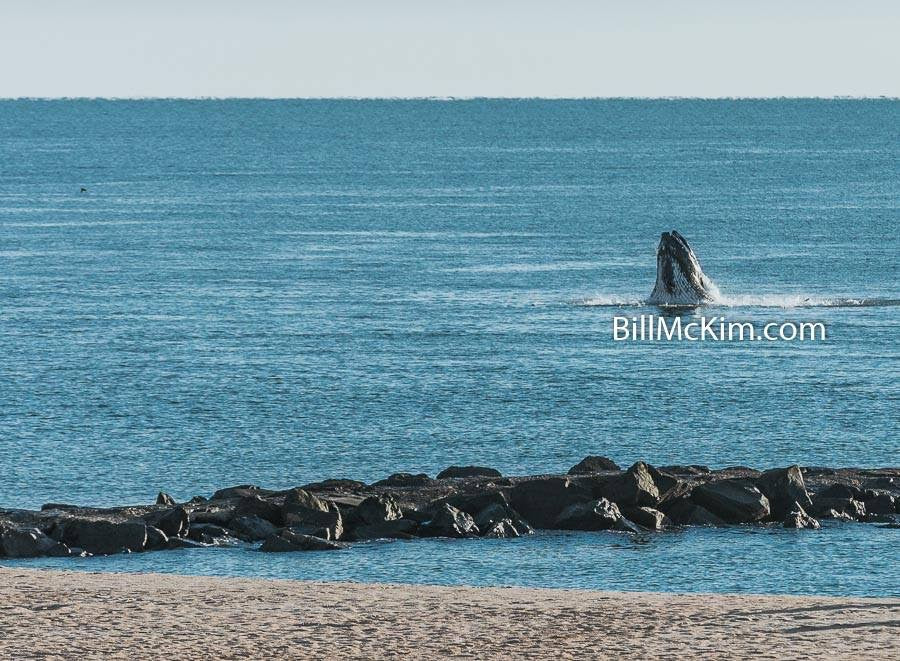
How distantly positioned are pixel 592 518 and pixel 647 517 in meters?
1.47

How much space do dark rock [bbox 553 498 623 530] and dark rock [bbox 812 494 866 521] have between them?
545 cm

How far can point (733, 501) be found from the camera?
43.6m

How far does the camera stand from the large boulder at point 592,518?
42.6 m

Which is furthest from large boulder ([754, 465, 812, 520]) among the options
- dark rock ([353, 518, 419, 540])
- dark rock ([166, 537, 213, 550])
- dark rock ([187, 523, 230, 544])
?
dark rock ([166, 537, 213, 550])

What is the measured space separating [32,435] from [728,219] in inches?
3966

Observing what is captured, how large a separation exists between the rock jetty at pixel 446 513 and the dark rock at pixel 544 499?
3 centimetres

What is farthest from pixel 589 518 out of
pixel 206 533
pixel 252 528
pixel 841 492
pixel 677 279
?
pixel 677 279

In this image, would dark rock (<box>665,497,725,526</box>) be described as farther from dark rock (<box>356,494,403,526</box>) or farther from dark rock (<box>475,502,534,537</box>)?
dark rock (<box>356,494,403,526</box>)

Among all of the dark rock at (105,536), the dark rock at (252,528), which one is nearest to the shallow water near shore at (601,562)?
the dark rock at (105,536)

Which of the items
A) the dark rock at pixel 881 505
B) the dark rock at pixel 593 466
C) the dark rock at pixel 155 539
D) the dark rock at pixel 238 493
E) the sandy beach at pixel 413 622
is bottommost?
the sandy beach at pixel 413 622

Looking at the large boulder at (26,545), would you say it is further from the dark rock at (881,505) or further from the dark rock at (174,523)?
the dark rock at (881,505)

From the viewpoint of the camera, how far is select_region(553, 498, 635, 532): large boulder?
140 ft

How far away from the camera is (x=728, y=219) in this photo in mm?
151000

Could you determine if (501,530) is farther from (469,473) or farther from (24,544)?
(24,544)
